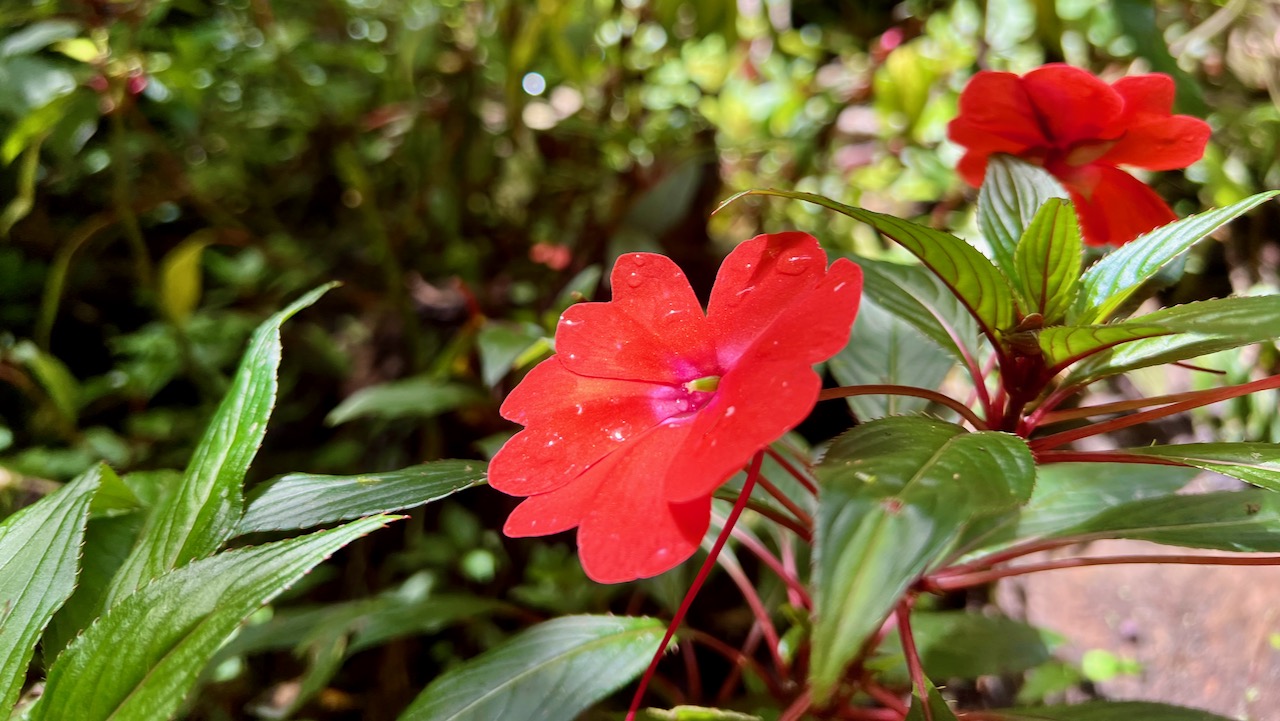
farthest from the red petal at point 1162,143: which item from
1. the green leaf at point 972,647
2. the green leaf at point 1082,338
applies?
the green leaf at point 972,647

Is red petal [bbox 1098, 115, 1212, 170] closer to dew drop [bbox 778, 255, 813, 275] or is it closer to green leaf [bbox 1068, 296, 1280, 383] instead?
green leaf [bbox 1068, 296, 1280, 383]

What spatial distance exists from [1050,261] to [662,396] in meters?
0.24

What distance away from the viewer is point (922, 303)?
0.49 metres

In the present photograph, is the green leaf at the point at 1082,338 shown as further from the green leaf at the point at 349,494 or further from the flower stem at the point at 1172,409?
the green leaf at the point at 349,494

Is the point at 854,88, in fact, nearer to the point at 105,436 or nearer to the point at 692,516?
the point at 692,516

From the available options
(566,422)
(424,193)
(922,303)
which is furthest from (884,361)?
(424,193)

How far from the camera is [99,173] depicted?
1268mm

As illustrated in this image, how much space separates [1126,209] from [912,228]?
0.95 ft

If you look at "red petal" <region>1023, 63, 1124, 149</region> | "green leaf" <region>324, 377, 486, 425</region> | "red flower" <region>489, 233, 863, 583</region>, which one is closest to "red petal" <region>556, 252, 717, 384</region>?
"red flower" <region>489, 233, 863, 583</region>

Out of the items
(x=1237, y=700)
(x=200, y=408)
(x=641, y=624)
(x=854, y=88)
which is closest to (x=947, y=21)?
(x=854, y=88)

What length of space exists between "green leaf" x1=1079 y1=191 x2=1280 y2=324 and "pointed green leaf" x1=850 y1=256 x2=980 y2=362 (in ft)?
0.25

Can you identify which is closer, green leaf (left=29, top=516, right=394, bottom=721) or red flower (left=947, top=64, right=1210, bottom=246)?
green leaf (left=29, top=516, right=394, bottom=721)

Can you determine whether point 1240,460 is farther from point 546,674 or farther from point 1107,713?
point 546,674

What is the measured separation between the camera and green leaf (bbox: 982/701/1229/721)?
458 mm
